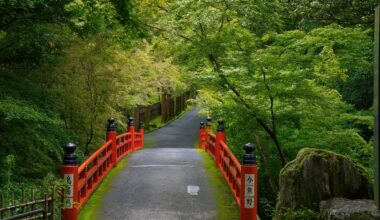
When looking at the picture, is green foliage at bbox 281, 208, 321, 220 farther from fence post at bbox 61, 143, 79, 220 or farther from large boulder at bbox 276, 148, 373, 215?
fence post at bbox 61, 143, 79, 220

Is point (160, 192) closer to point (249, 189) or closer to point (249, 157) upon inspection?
point (249, 189)

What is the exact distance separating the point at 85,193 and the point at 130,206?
0.99m

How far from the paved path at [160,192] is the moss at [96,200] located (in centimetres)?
12

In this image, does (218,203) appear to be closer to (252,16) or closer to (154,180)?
(154,180)

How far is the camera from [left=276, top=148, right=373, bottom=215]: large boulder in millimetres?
7828

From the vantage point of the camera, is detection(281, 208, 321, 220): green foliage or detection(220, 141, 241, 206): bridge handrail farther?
detection(220, 141, 241, 206): bridge handrail

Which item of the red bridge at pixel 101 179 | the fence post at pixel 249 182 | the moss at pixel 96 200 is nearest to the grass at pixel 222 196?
the red bridge at pixel 101 179

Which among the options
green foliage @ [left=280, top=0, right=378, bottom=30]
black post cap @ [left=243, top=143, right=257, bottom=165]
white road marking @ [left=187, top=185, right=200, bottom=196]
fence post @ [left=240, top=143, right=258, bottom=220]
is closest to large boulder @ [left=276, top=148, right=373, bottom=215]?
fence post @ [left=240, top=143, right=258, bottom=220]

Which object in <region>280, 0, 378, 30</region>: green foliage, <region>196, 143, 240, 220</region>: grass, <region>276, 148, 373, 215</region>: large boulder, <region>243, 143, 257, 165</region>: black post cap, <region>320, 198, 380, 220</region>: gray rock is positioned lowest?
<region>196, 143, 240, 220</region>: grass

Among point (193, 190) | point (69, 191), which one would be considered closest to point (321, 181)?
point (193, 190)

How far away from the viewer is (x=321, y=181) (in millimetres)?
7828

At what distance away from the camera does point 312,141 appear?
1270 cm

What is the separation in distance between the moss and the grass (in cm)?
247

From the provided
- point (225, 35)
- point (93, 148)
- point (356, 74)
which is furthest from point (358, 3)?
point (93, 148)
